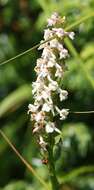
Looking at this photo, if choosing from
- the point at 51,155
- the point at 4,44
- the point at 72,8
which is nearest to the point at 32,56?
the point at 4,44

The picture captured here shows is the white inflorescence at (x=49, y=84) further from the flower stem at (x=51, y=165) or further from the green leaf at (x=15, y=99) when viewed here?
the green leaf at (x=15, y=99)

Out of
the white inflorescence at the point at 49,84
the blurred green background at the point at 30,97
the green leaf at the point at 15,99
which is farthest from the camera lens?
the green leaf at the point at 15,99

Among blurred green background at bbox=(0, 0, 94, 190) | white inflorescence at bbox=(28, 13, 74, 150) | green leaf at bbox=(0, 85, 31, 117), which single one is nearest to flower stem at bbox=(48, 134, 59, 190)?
white inflorescence at bbox=(28, 13, 74, 150)

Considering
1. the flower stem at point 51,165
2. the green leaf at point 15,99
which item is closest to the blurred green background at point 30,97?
the green leaf at point 15,99

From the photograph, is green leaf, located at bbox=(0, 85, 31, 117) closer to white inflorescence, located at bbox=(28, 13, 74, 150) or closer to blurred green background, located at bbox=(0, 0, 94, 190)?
blurred green background, located at bbox=(0, 0, 94, 190)

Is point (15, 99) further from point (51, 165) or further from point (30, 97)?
point (51, 165)

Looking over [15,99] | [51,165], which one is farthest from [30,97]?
[51,165]

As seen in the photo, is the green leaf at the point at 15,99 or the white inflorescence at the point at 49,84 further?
the green leaf at the point at 15,99
